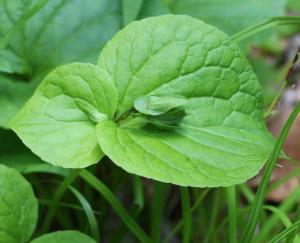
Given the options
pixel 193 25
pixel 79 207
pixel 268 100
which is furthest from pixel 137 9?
pixel 268 100

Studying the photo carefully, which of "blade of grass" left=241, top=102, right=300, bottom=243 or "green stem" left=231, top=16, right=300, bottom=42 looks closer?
"blade of grass" left=241, top=102, right=300, bottom=243

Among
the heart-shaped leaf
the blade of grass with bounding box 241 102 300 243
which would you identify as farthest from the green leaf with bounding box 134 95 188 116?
the blade of grass with bounding box 241 102 300 243

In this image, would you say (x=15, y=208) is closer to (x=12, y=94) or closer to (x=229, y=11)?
(x=12, y=94)

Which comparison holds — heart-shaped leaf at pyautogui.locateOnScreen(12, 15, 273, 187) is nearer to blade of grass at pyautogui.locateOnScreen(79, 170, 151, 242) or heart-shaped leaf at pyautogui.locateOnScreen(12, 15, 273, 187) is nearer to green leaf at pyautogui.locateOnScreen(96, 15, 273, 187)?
green leaf at pyautogui.locateOnScreen(96, 15, 273, 187)

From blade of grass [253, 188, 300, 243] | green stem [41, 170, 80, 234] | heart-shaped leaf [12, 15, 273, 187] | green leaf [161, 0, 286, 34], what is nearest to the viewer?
heart-shaped leaf [12, 15, 273, 187]

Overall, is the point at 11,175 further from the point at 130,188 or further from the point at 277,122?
the point at 277,122

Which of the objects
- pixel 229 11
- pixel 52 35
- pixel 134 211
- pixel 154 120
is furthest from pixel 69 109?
pixel 229 11

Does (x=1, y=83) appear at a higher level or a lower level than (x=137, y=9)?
lower
